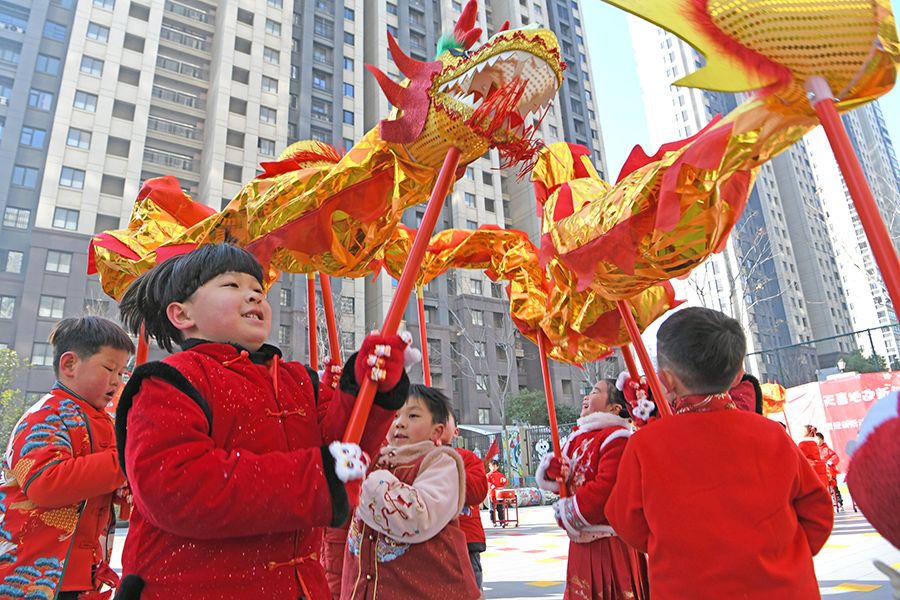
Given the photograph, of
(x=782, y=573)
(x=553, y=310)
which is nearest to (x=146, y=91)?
(x=553, y=310)

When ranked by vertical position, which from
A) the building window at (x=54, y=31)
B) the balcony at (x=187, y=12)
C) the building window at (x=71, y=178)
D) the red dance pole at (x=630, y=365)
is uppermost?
the balcony at (x=187, y=12)

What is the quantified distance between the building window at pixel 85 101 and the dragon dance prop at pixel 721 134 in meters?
25.9

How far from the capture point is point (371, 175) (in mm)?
2021

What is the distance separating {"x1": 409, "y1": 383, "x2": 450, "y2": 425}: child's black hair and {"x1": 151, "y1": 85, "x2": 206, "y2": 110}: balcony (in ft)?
86.7

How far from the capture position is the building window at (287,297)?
79.7 ft

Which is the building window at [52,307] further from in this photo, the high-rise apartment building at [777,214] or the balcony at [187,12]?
the high-rise apartment building at [777,214]

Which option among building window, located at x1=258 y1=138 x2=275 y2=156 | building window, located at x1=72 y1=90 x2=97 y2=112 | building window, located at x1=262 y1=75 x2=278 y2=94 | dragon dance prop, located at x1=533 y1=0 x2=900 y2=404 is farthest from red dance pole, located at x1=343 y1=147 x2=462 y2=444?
building window, located at x1=262 y1=75 x2=278 y2=94

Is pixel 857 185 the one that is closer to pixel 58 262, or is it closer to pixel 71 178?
pixel 58 262

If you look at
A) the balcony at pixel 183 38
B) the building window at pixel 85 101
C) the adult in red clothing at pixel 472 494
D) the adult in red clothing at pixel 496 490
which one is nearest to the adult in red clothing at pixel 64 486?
the adult in red clothing at pixel 472 494

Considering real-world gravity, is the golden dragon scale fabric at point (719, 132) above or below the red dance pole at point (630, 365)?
above

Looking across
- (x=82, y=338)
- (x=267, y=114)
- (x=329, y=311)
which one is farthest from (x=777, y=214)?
(x=82, y=338)

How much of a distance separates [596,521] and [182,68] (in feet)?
93.0

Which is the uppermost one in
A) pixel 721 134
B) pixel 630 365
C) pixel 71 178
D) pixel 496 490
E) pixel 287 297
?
pixel 71 178

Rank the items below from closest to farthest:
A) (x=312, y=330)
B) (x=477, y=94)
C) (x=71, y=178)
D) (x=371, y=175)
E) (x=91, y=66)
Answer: (x=477, y=94) < (x=371, y=175) < (x=312, y=330) < (x=71, y=178) < (x=91, y=66)
